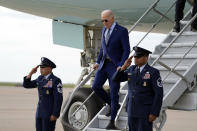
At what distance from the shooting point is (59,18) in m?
11.1

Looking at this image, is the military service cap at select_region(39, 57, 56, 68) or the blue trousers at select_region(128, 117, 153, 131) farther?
the military service cap at select_region(39, 57, 56, 68)

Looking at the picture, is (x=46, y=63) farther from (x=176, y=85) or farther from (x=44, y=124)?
(x=176, y=85)

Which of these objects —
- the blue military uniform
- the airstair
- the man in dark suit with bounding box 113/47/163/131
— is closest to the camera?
the man in dark suit with bounding box 113/47/163/131

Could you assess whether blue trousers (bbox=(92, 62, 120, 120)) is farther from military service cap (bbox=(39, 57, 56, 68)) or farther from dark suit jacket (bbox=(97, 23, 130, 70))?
military service cap (bbox=(39, 57, 56, 68))

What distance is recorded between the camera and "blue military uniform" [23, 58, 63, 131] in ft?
19.7

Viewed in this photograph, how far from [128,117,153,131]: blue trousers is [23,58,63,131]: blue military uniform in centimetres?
108

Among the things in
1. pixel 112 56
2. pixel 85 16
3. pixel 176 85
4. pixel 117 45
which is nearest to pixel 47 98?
pixel 112 56

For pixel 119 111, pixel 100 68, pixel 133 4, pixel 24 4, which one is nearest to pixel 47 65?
pixel 100 68

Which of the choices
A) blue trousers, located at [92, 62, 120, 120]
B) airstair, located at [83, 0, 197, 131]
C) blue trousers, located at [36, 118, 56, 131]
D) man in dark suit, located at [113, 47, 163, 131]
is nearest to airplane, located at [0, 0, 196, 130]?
airstair, located at [83, 0, 197, 131]

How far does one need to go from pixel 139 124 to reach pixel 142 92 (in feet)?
1.11

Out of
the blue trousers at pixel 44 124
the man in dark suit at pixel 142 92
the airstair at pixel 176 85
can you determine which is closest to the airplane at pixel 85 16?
the airstair at pixel 176 85

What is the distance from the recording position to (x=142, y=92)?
5258mm

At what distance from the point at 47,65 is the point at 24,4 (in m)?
4.87

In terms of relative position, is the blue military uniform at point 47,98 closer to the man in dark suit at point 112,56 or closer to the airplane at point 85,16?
the man in dark suit at point 112,56
